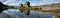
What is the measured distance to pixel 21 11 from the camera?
1.31 meters

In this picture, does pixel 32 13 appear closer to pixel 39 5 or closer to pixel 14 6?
pixel 39 5

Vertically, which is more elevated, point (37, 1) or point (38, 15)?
point (37, 1)

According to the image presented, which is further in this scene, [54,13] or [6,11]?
[6,11]

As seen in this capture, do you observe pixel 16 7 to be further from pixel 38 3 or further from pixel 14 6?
pixel 38 3

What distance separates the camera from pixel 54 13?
122 cm

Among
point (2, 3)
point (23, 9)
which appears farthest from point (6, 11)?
point (23, 9)

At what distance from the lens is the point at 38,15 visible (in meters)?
1.27

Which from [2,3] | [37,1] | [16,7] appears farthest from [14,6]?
[37,1]

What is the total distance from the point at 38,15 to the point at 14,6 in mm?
311

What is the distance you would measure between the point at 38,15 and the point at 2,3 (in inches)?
18.7

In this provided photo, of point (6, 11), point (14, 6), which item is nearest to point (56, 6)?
point (14, 6)

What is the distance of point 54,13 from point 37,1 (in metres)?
0.24

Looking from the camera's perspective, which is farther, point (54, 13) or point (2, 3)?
point (2, 3)

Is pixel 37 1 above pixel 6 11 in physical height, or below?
above
